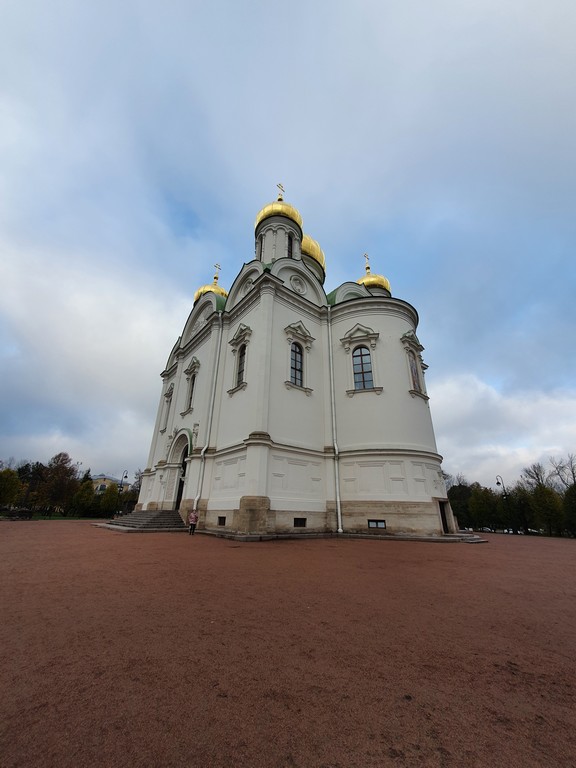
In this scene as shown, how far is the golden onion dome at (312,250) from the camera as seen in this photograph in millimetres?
24469

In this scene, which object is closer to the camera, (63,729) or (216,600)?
(63,729)

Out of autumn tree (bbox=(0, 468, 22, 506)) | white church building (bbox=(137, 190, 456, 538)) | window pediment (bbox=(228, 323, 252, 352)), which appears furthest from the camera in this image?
autumn tree (bbox=(0, 468, 22, 506))

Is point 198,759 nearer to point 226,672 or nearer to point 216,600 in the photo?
point 226,672

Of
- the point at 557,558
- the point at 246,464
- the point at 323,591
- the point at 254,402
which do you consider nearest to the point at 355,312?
the point at 254,402

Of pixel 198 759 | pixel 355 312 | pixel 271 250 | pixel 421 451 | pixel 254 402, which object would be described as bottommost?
pixel 198 759

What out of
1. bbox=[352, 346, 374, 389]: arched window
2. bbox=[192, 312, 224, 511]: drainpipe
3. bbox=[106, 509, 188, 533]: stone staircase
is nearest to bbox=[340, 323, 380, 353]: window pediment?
bbox=[352, 346, 374, 389]: arched window

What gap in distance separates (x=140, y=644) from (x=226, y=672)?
3.28 feet

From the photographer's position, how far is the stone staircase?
14.6 meters

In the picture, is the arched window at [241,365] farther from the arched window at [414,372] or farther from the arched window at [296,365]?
the arched window at [414,372]

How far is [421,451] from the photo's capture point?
1461cm

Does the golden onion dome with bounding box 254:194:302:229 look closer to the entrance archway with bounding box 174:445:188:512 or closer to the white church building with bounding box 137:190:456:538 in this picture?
the white church building with bounding box 137:190:456:538

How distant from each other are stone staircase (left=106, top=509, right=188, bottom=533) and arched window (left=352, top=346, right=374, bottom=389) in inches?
429

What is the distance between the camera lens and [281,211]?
23031mm

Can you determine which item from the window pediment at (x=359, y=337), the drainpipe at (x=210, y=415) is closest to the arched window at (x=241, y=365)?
the drainpipe at (x=210, y=415)
